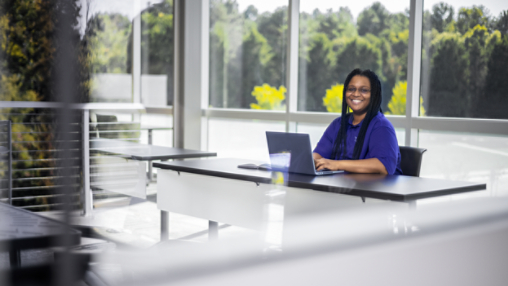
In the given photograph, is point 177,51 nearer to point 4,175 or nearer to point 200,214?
point 200,214

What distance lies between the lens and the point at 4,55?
0.91 meters

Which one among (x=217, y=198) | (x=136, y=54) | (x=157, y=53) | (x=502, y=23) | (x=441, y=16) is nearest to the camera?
(x=217, y=198)

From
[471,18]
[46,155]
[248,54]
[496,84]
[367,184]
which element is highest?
[471,18]

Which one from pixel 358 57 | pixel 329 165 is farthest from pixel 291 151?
pixel 358 57

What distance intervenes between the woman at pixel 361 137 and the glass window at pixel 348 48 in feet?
4.29

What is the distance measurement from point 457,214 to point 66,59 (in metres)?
2.81

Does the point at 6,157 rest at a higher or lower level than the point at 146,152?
higher

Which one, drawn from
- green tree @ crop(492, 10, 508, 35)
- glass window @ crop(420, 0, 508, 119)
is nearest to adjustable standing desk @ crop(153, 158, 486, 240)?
glass window @ crop(420, 0, 508, 119)

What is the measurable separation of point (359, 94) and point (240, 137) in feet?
Answer: 8.21

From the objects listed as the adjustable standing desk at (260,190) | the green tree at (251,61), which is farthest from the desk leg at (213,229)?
the green tree at (251,61)

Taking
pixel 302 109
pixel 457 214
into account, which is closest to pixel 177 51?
pixel 302 109

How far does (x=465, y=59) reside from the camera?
3.45 m

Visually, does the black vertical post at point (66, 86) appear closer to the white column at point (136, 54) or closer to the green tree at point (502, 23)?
the green tree at point (502, 23)

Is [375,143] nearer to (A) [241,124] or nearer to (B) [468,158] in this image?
(B) [468,158]
